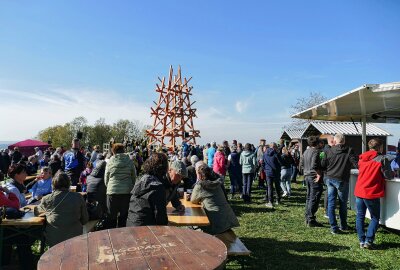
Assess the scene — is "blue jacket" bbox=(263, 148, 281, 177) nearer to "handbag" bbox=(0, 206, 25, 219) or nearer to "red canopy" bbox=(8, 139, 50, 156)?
"handbag" bbox=(0, 206, 25, 219)

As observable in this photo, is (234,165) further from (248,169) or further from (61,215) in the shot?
(61,215)

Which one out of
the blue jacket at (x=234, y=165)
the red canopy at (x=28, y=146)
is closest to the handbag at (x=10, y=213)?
the blue jacket at (x=234, y=165)

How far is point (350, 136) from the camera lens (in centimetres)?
2294

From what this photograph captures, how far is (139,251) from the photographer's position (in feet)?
8.80

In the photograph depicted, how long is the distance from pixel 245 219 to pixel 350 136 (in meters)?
17.5

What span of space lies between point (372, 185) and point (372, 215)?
1.71ft

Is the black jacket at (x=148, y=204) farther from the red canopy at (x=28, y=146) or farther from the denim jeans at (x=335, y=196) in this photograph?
the red canopy at (x=28, y=146)

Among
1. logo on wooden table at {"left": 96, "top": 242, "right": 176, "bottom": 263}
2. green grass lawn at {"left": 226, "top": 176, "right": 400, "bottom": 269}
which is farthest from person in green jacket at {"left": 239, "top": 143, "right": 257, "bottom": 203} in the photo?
logo on wooden table at {"left": 96, "top": 242, "right": 176, "bottom": 263}

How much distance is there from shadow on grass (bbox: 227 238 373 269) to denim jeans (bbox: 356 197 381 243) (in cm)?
40

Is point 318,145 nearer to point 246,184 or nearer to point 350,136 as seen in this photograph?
point 246,184

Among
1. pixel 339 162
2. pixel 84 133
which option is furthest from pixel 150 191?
pixel 84 133

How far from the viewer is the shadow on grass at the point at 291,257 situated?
17.0 ft

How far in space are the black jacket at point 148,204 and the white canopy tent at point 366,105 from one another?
451 centimetres

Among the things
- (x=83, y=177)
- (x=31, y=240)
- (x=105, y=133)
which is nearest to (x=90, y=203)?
(x=31, y=240)
